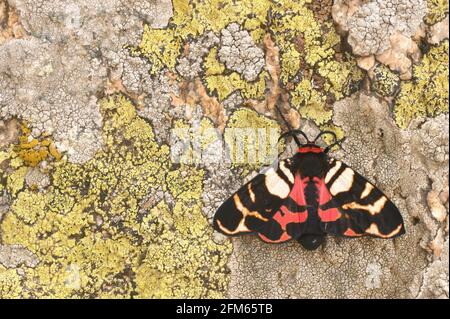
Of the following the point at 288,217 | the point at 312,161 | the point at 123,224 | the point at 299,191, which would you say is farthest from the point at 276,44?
the point at 123,224

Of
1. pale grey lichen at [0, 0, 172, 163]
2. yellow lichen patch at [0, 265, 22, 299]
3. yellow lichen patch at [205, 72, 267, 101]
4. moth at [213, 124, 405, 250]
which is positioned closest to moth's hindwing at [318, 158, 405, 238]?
moth at [213, 124, 405, 250]

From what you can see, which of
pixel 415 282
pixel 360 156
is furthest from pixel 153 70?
pixel 415 282

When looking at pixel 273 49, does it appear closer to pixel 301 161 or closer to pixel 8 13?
pixel 301 161

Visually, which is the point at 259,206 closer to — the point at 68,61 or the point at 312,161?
the point at 312,161

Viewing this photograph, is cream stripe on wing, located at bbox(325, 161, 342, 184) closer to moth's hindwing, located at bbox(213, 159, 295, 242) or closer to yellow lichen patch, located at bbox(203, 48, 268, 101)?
moth's hindwing, located at bbox(213, 159, 295, 242)

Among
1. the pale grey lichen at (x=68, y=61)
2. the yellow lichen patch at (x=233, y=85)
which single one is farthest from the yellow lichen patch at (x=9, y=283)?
the yellow lichen patch at (x=233, y=85)
